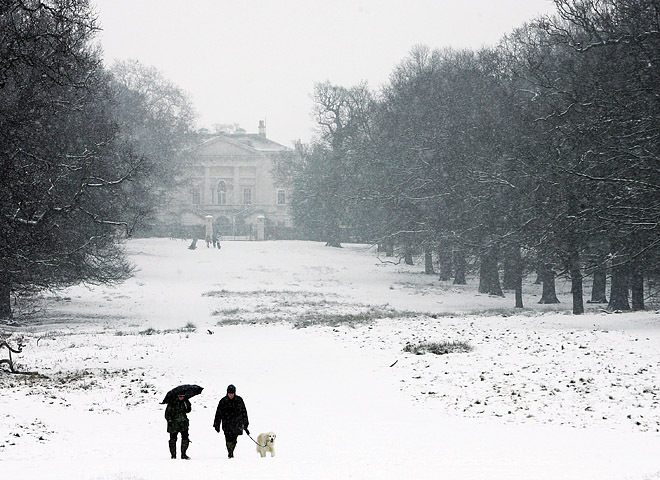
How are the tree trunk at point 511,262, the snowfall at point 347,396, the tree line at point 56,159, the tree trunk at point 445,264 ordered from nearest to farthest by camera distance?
the snowfall at point 347,396 → the tree line at point 56,159 → the tree trunk at point 511,262 → the tree trunk at point 445,264

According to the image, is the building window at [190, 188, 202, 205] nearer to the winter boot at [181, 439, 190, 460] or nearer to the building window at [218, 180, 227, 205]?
the building window at [218, 180, 227, 205]

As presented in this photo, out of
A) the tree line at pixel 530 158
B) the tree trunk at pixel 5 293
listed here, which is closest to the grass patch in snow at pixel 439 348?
the tree line at pixel 530 158

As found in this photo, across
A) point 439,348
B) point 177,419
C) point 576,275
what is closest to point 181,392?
point 177,419

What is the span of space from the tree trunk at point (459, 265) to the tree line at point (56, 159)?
55.6ft

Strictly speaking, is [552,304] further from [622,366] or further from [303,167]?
[303,167]

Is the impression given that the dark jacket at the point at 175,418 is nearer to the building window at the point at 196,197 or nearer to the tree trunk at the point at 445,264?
the tree trunk at the point at 445,264

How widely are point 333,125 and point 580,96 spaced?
54200 mm

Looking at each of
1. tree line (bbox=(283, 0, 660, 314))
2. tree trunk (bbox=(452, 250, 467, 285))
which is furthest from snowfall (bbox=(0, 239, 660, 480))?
tree trunk (bbox=(452, 250, 467, 285))

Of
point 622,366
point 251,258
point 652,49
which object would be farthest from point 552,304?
point 251,258

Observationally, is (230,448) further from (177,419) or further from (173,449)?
(177,419)

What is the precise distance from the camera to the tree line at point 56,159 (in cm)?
1581

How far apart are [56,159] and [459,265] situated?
89.8 feet

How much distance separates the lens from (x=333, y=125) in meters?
79.1

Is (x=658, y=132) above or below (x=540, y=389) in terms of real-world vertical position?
above
